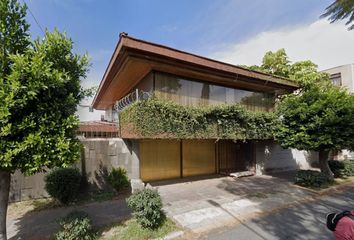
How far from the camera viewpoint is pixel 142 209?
4.80 m

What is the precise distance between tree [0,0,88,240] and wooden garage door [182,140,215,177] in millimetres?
7202

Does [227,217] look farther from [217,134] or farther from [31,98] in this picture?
[31,98]

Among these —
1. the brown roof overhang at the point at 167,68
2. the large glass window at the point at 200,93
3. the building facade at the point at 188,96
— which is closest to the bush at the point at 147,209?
the building facade at the point at 188,96

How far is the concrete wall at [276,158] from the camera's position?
1130 cm

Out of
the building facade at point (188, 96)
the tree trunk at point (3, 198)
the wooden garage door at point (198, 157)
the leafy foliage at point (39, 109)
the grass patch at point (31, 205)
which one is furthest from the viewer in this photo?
the wooden garage door at point (198, 157)

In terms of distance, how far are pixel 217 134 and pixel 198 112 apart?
1332mm

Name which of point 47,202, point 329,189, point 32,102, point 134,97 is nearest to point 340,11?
point 32,102

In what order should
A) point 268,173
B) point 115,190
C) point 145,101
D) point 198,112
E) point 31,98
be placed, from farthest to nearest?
point 268,173
point 115,190
point 198,112
point 145,101
point 31,98

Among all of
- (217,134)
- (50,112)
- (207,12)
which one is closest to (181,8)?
(207,12)

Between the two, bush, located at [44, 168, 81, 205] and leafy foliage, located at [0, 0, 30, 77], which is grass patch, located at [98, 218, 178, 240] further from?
leafy foliage, located at [0, 0, 30, 77]

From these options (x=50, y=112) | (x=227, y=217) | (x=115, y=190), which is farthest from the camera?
(x=115, y=190)

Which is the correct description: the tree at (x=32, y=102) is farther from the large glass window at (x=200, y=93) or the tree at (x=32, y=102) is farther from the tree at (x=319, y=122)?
the tree at (x=319, y=122)

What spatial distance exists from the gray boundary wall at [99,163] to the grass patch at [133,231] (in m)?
3.02

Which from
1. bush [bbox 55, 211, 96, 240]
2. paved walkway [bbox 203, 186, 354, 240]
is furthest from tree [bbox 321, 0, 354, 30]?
bush [bbox 55, 211, 96, 240]
